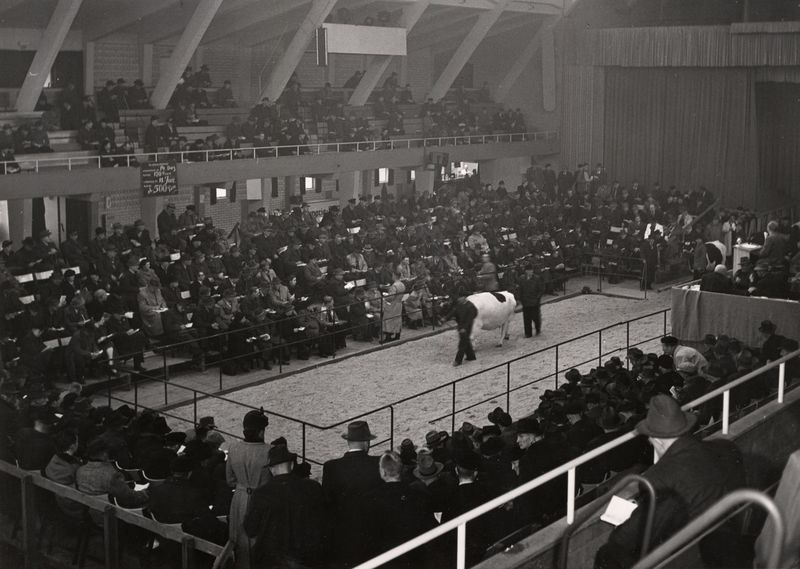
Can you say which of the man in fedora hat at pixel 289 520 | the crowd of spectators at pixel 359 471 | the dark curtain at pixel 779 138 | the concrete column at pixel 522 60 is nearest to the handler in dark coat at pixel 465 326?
the crowd of spectators at pixel 359 471

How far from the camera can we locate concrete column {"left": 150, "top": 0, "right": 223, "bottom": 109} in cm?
2484

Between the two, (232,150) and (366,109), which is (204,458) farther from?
(366,109)

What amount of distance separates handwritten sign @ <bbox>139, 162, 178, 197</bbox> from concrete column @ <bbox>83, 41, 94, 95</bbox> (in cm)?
381

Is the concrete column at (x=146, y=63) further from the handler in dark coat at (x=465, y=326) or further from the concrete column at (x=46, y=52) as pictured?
the handler in dark coat at (x=465, y=326)

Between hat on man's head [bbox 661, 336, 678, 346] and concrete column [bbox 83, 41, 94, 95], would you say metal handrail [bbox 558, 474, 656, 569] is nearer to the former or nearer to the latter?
hat on man's head [bbox 661, 336, 678, 346]

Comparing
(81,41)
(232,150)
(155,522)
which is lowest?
(155,522)

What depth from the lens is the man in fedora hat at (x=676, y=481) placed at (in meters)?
5.30

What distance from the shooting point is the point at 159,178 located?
23641mm

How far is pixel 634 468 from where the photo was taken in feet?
30.8

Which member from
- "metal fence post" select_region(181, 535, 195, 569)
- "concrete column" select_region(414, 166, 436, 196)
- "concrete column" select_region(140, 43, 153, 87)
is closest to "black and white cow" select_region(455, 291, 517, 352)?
"metal fence post" select_region(181, 535, 195, 569)

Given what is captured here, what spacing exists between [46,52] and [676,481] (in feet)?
66.4

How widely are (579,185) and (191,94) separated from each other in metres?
13.0

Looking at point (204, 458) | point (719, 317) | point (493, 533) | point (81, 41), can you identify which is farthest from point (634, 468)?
point (81, 41)

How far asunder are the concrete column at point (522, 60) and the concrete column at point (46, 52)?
17.8 m
